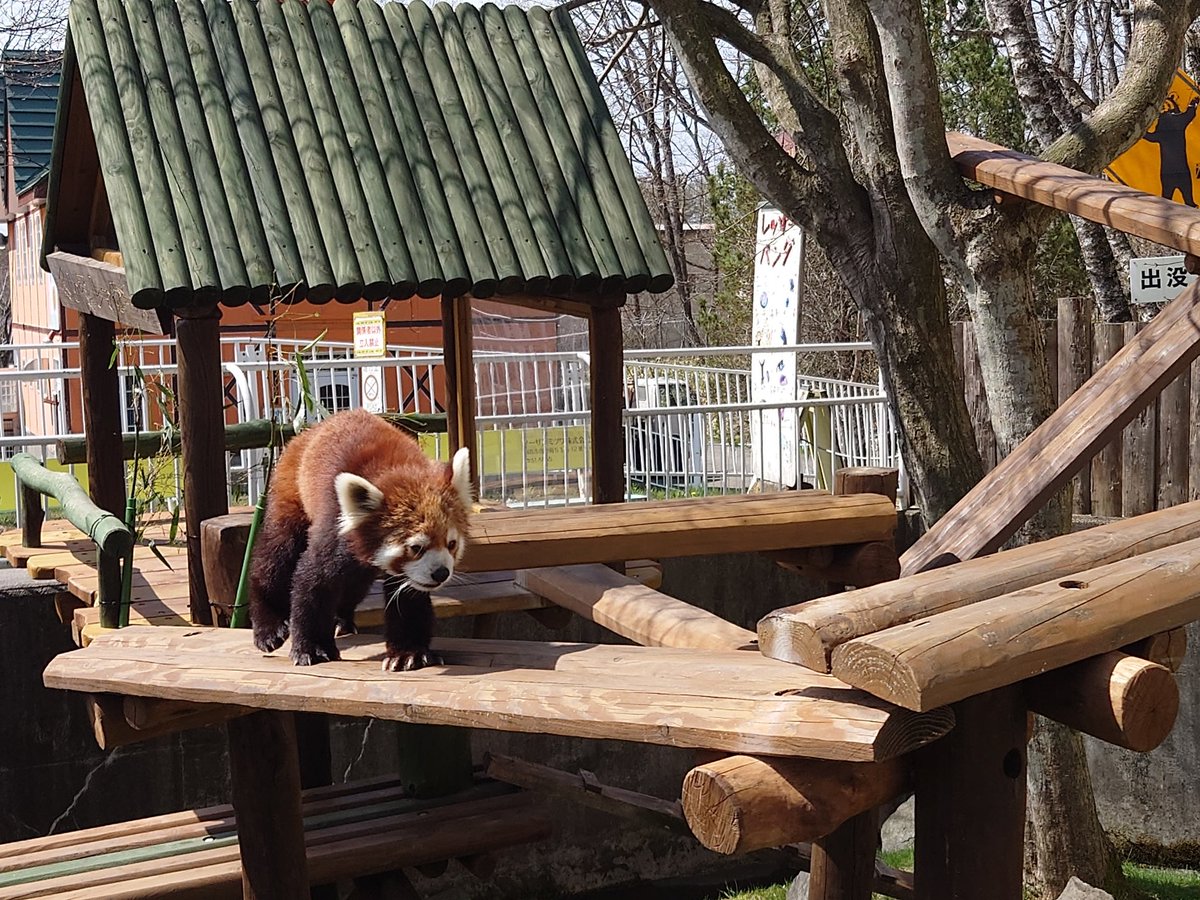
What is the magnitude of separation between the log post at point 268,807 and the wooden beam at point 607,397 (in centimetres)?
196

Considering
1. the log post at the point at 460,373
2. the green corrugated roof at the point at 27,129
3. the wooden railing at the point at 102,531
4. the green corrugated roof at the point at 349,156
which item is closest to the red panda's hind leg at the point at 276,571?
the wooden railing at the point at 102,531

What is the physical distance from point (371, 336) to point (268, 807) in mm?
5273

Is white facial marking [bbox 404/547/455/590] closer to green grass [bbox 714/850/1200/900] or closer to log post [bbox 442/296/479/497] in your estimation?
log post [bbox 442/296/479/497]

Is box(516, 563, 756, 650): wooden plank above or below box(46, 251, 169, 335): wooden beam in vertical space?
below

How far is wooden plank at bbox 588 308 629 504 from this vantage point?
6.15m

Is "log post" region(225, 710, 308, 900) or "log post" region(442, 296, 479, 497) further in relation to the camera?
"log post" region(442, 296, 479, 497)

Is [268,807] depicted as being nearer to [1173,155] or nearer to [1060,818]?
[1060,818]

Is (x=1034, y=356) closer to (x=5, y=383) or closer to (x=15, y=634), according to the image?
(x=15, y=634)

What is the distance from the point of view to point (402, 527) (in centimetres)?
386

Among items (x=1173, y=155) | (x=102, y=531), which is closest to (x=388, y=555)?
(x=102, y=531)

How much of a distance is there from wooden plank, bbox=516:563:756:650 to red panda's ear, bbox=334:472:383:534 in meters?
0.93

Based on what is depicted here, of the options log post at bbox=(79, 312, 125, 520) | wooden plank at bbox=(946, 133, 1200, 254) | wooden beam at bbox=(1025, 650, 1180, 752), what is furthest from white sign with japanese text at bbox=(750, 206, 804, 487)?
wooden beam at bbox=(1025, 650, 1180, 752)

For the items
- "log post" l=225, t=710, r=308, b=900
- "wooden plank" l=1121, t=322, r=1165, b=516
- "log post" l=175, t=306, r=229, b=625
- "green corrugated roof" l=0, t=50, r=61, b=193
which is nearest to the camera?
"log post" l=225, t=710, r=308, b=900

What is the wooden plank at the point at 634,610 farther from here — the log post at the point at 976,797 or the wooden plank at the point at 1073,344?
the wooden plank at the point at 1073,344
